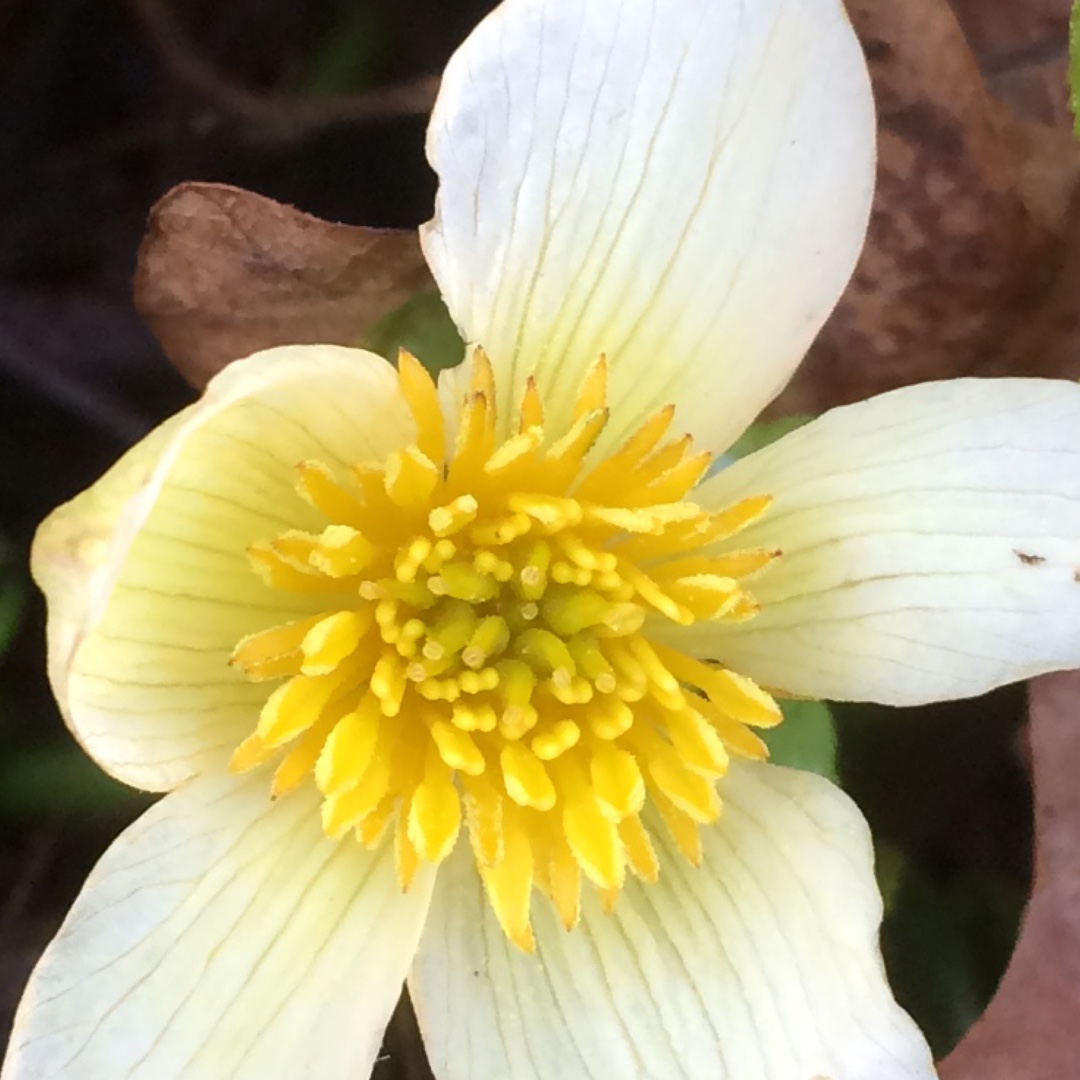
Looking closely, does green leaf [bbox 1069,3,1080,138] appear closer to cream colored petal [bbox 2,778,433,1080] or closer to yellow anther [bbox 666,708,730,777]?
yellow anther [bbox 666,708,730,777]

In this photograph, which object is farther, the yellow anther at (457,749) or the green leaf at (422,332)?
the green leaf at (422,332)

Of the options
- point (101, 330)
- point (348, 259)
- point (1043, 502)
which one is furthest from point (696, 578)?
point (101, 330)

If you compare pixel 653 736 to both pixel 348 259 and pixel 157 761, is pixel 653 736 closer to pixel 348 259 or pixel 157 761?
pixel 157 761

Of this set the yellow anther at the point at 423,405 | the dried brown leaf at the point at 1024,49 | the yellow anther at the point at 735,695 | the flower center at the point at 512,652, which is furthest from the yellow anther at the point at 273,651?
the dried brown leaf at the point at 1024,49

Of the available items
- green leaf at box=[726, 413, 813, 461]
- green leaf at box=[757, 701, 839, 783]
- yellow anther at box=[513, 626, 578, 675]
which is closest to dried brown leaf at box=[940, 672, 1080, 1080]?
green leaf at box=[757, 701, 839, 783]

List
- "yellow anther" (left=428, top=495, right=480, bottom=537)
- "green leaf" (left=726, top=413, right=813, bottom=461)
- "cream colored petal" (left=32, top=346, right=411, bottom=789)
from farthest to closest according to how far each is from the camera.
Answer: "green leaf" (left=726, top=413, right=813, bottom=461), "yellow anther" (left=428, top=495, right=480, bottom=537), "cream colored petal" (left=32, top=346, right=411, bottom=789)

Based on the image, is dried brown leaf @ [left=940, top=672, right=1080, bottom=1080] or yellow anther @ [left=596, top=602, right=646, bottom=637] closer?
yellow anther @ [left=596, top=602, right=646, bottom=637]

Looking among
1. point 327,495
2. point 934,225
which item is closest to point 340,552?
point 327,495

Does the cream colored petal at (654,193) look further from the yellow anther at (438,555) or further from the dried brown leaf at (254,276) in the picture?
the dried brown leaf at (254,276)
